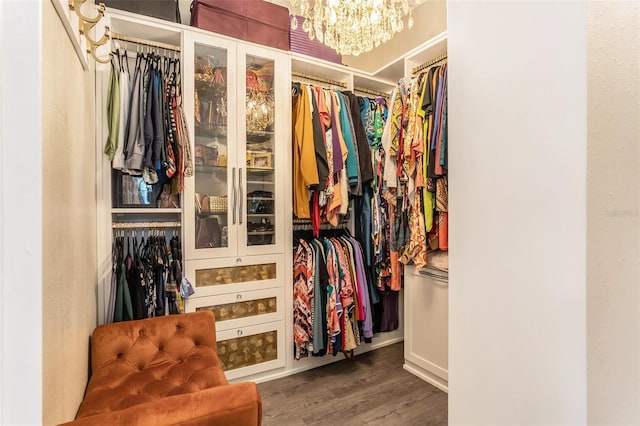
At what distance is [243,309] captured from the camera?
6.98 ft

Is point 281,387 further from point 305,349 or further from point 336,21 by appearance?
point 336,21

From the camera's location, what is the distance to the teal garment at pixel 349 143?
239 cm

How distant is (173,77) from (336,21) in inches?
44.0

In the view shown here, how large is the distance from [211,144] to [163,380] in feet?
4.67

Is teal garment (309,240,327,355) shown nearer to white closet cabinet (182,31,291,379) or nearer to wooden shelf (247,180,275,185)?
white closet cabinet (182,31,291,379)

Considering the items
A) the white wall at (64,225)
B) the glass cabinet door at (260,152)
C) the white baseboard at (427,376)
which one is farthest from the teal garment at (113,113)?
the white baseboard at (427,376)

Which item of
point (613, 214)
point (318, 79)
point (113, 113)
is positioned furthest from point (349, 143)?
point (613, 214)

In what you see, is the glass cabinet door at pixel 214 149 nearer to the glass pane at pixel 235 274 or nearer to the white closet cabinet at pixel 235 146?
the white closet cabinet at pixel 235 146

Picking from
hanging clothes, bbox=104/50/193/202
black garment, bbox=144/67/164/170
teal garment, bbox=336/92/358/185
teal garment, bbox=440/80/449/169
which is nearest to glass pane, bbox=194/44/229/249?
hanging clothes, bbox=104/50/193/202

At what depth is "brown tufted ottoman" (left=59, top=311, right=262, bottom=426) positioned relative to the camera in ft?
2.85

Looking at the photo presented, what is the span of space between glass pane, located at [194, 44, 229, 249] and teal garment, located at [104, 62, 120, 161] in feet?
1.43

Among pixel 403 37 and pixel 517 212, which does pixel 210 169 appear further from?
pixel 403 37

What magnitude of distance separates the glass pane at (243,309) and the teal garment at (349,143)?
111 cm

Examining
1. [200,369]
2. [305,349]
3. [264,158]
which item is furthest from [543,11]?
[305,349]
